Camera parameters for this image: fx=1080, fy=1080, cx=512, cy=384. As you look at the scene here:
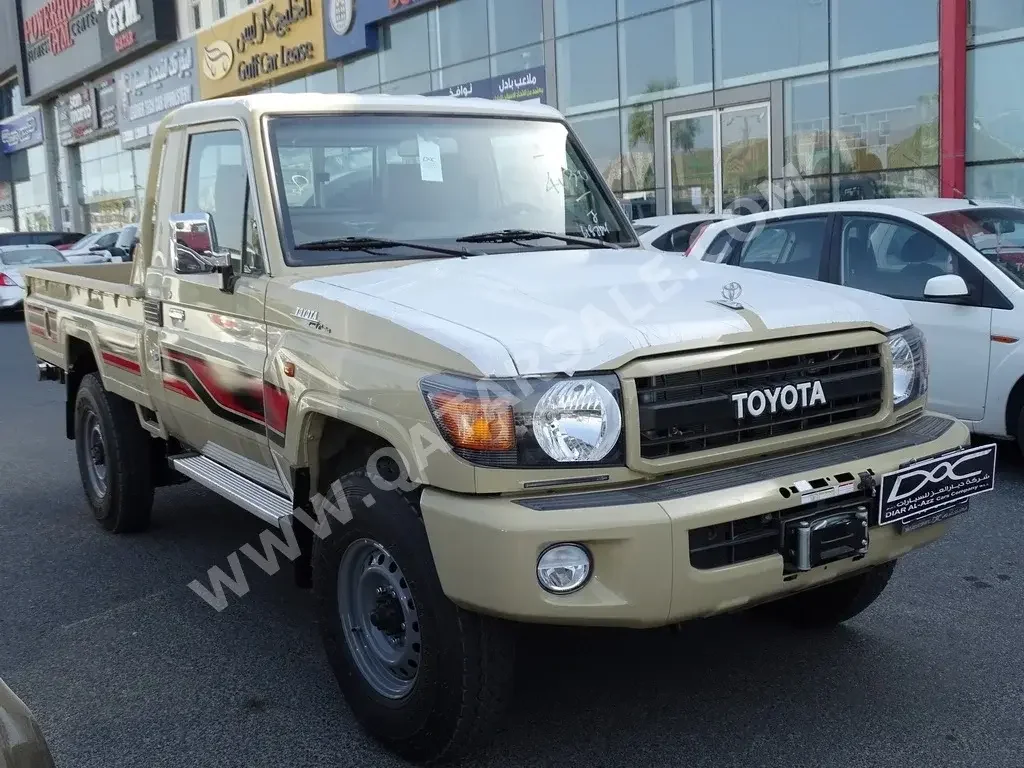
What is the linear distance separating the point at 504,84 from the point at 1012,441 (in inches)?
675

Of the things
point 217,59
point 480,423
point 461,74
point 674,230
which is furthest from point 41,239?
point 480,423

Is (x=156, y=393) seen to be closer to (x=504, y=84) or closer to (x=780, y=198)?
(x=780, y=198)

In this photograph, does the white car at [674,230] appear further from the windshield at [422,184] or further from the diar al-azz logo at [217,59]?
the diar al-azz logo at [217,59]

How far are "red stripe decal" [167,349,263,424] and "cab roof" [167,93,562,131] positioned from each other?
0.99 m

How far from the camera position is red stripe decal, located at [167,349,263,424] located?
397cm

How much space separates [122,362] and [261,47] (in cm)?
2756

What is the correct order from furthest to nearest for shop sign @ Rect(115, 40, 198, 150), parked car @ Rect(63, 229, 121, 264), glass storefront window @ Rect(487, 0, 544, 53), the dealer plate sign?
shop sign @ Rect(115, 40, 198, 150)
parked car @ Rect(63, 229, 121, 264)
glass storefront window @ Rect(487, 0, 544, 53)
the dealer plate sign

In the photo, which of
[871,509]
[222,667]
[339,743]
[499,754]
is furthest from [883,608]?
[222,667]

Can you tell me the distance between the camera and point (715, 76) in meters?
17.7

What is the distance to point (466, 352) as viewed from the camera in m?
2.92

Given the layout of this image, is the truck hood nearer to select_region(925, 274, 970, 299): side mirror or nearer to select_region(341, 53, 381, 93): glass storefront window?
select_region(925, 274, 970, 299): side mirror

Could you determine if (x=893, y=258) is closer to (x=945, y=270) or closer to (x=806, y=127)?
(x=945, y=270)

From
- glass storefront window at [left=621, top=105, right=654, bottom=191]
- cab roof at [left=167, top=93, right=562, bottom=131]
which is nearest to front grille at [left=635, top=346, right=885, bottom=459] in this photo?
cab roof at [left=167, top=93, right=562, bottom=131]

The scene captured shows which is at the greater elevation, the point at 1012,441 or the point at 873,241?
the point at 873,241
